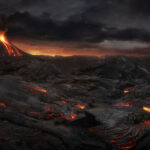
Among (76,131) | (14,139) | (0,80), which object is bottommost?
(76,131)

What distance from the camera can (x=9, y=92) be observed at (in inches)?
312

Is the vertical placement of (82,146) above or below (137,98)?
below

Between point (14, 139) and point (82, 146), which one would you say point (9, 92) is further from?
point (82, 146)

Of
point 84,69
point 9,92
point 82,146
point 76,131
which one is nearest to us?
point 82,146

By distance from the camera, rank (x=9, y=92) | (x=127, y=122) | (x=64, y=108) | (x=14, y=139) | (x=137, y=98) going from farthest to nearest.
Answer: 1. (x=137, y=98)
2. (x=64, y=108)
3. (x=127, y=122)
4. (x=9, y=92)
5. (x=14, y=139)

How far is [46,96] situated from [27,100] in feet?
6.32

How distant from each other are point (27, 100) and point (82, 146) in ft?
13.9

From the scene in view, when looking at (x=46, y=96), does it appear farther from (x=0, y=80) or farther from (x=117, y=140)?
(x=117, y=140)

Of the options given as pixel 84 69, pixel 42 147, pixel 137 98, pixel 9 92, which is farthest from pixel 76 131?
pixel 84 69

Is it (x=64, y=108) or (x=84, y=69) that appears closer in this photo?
(x=64, y=108)

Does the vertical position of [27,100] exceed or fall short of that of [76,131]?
it exceeds it

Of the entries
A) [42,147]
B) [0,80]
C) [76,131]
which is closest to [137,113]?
[76,131]

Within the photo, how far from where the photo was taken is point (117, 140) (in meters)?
7.22

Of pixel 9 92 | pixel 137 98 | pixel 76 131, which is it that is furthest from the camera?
pixel 137 98
